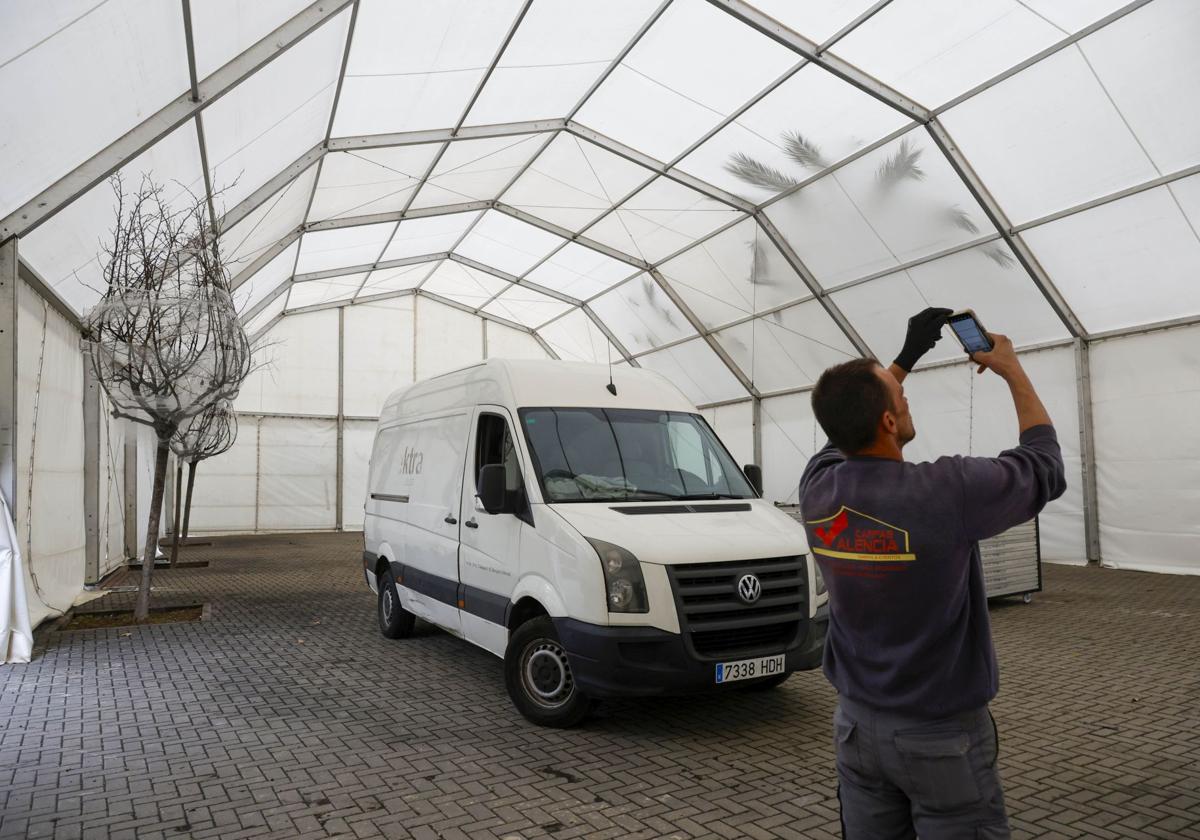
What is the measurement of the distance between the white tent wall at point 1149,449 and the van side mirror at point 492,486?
11.8m

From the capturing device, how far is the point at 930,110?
492 inches

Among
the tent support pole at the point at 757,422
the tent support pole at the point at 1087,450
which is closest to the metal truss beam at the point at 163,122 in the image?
the tent support pole at the point at 1087,450

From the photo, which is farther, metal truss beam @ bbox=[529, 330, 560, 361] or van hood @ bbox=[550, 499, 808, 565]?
metal truss beam @ bbox=[529, 330, 560, 361]

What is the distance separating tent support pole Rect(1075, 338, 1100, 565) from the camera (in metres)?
14.0

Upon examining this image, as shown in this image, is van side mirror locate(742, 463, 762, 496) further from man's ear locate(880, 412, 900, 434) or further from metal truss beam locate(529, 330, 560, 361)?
metal truss beam locate(529, 330, 560, 361)

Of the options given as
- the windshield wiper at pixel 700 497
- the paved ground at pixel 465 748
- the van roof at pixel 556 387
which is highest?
the van roof at pixel 556 387

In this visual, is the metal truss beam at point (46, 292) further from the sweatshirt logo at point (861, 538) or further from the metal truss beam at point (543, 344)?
the metal truss beam at point (543, 344)

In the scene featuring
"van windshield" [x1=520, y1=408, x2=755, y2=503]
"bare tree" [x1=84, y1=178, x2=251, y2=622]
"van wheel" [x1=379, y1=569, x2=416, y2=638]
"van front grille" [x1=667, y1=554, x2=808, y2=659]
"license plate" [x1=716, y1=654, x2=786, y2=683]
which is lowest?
"van wheel" [x1=379, y1=569, x2=416, y2=638]

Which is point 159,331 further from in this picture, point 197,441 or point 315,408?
point 315,408

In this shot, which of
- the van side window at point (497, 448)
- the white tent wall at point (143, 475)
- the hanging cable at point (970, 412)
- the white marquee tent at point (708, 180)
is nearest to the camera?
the van side window at point (497, 448)

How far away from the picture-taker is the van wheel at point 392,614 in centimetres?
814

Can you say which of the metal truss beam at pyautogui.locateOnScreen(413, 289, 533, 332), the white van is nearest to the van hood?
the white van

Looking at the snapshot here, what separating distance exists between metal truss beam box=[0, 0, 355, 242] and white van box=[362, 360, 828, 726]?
13.1ft

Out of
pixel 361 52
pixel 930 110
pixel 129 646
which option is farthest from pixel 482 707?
pixel 930 110
